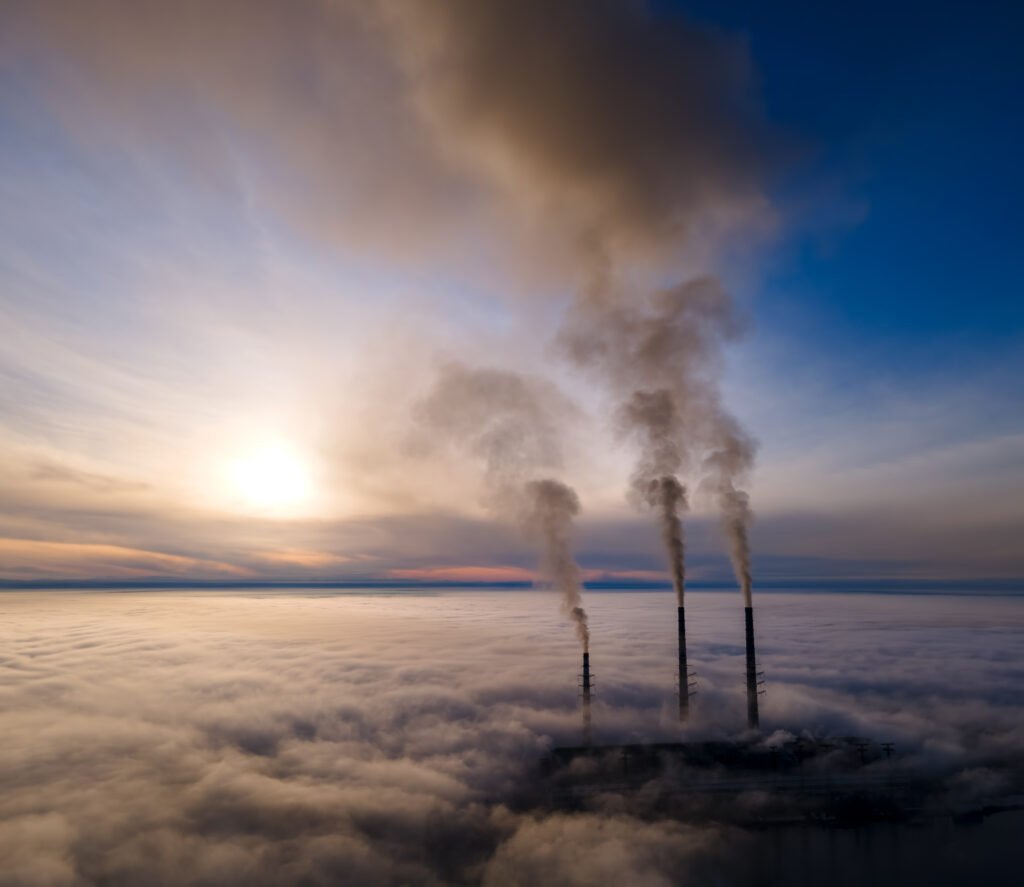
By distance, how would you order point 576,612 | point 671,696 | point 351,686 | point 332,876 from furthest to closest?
point 351,686, point 671,696, point 576,612, point 332,876

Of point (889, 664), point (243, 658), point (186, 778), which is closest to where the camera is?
point (186, 778)

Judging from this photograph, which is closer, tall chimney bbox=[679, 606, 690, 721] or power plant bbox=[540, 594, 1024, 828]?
power plant bbox=[540, 594, 1024, 828]

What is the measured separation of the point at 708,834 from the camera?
49250 millimetres

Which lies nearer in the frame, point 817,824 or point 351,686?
point 817,824

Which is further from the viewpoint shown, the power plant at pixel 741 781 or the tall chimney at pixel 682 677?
the tall chimney at pixel 682 677

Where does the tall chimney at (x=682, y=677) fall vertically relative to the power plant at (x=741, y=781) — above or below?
above

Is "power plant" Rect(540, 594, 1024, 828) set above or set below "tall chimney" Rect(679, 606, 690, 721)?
below

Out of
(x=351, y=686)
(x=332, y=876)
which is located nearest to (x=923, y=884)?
(x=332, y=876)

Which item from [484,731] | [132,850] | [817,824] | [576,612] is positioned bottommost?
[132,850]

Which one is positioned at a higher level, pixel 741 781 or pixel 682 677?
pixel 682 677

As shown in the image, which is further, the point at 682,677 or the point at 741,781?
the point at 682,677

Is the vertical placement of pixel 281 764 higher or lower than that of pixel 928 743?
lower

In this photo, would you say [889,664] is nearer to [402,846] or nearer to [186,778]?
[402,846]

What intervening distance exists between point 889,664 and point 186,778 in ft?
537
